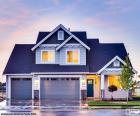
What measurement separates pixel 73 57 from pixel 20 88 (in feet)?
23.5

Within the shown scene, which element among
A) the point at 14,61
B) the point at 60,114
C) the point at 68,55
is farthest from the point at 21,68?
the point at 60,114

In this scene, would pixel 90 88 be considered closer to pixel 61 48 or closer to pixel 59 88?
pixel 59 88

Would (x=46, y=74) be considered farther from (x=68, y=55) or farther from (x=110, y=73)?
(x=110, y=73)

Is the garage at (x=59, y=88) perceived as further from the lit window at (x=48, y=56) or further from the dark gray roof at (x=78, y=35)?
the dark gray roof at (x=78, y=35)

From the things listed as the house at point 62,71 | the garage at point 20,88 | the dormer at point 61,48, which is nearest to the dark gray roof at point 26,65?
the house at point 62,71

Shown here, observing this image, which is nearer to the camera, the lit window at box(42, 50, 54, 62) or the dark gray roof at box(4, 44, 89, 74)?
the dark gray roof at box(4, 44, 89, 74)

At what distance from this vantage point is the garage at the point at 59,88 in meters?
51.2

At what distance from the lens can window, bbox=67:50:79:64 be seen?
51938mm

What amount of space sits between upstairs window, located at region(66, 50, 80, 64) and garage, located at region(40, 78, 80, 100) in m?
2.18

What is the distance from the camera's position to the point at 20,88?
173ft

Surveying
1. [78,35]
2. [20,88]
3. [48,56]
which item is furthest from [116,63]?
[20,88]

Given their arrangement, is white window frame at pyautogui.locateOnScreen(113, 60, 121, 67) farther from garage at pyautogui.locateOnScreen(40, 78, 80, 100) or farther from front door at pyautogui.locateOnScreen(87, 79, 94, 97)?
A: garage at pyautogui.locateOnScreen(40, 78, 80, 100)

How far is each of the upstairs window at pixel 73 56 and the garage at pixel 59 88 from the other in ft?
7.15

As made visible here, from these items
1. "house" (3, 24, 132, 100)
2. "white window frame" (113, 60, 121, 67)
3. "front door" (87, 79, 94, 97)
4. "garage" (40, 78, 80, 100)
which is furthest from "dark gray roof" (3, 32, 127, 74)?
"white window frame" (113, 60, 121, 67)
